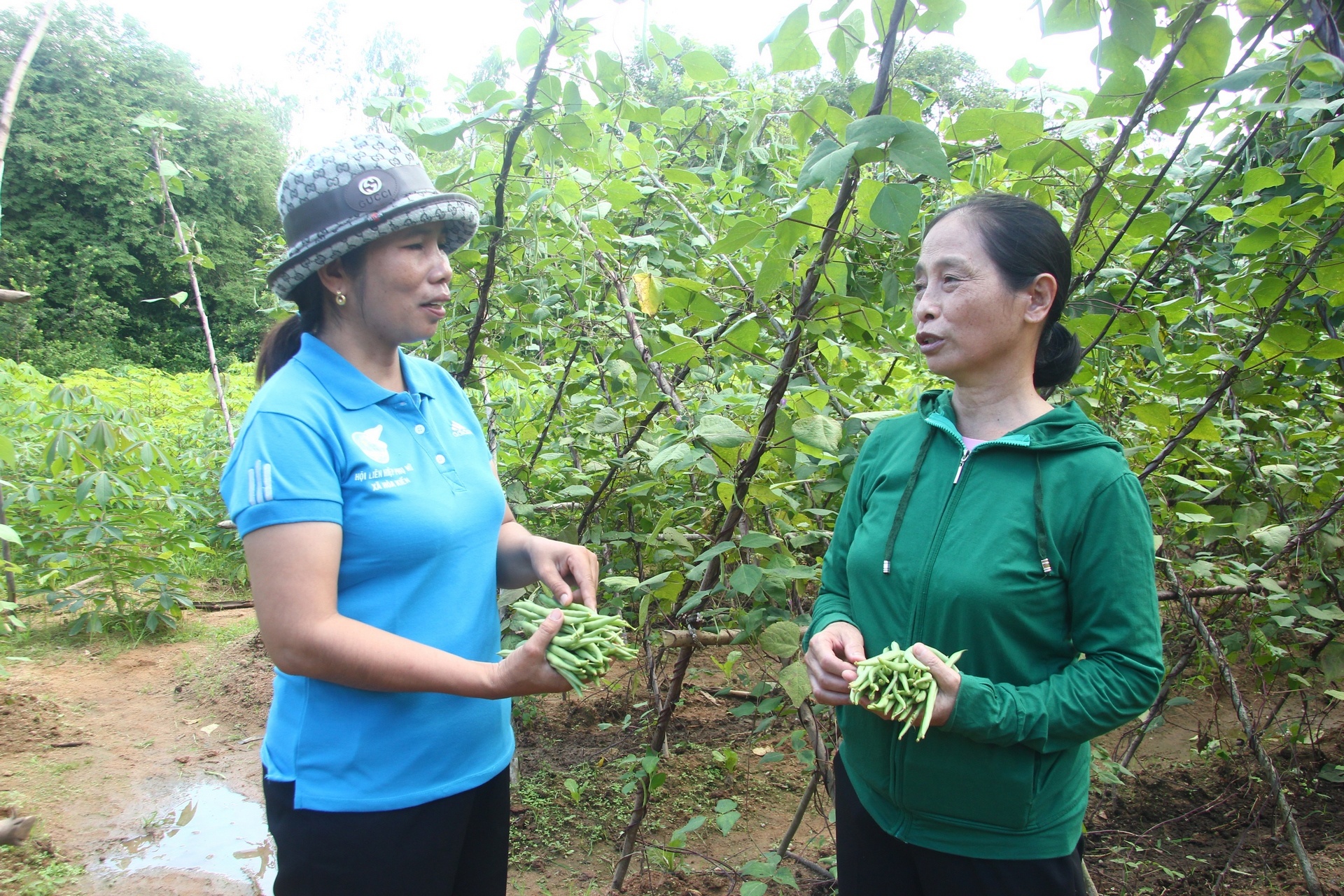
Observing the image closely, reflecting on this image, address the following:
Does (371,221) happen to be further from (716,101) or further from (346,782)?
(716,101)

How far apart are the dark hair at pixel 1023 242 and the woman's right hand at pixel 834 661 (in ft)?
1.78

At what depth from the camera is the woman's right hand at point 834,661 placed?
1.24 metres

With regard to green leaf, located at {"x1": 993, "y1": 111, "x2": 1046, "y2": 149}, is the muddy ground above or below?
below

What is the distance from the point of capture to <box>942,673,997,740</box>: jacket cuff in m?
1.13

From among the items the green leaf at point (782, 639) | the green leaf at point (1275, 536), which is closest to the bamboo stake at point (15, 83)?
the green leaf at point (782, 639)

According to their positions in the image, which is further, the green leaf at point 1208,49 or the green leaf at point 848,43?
the green leaf at point 848,43

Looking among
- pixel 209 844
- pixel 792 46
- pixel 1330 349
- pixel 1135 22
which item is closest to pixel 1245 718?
pixel 1330 349

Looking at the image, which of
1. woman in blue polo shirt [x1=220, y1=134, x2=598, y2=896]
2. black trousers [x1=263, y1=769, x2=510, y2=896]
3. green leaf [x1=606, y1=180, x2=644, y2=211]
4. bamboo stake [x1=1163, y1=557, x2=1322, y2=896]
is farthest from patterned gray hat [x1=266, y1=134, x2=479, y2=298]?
bamboo stake [x1=1163, y1=557, x2=1322, y2=896]

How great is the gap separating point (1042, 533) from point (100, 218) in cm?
2386

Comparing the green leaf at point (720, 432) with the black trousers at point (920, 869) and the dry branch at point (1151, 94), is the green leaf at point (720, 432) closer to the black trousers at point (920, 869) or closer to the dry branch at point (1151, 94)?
the black trousers at point (920, 869)

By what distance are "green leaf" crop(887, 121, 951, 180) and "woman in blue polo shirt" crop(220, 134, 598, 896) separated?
2.44ft

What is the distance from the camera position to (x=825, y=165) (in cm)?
125

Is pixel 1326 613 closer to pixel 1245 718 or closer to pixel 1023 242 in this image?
pixel 1245 718

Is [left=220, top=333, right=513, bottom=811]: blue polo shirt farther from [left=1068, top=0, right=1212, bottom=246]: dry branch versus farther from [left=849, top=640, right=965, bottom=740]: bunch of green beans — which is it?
[left=1068, top=0, right=1212, bottom=246]: dry branch
